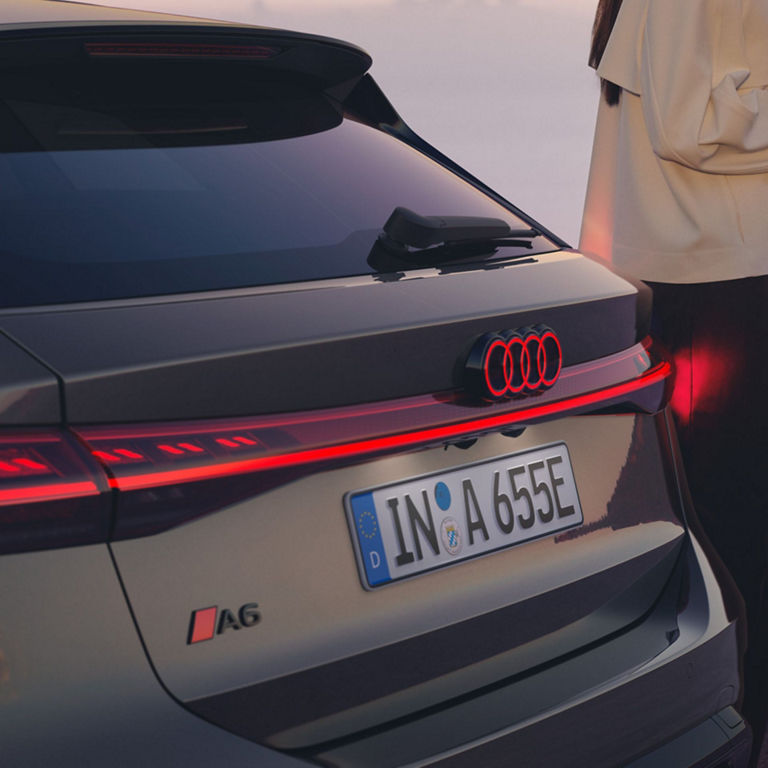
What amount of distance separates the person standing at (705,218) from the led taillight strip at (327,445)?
89 centimetres

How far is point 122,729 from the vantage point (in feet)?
3.94

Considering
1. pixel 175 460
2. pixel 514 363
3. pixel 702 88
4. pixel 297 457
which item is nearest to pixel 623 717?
pixel 514 363

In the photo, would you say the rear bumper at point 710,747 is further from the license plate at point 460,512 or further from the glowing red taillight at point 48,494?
the glowing red taillight at point 48,494

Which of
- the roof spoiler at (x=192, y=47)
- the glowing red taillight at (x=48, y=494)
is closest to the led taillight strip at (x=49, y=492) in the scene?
the glowing red taillight at (x=48, y=494)

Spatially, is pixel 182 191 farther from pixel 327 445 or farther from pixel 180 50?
pixel 327 445

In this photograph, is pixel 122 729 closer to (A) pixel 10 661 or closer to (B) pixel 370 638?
(A) pixel 10 661

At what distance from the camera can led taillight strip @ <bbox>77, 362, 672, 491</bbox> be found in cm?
122

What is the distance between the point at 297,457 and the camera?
4.35ft

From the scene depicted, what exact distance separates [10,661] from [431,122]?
514 centimetres

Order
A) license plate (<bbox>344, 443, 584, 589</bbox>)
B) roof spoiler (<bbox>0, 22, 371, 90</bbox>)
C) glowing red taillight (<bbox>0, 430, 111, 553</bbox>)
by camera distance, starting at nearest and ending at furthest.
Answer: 1. glowing red taillight (<bbox>0, 430, 111, 553</bbox>)
2. license plate (<bbox>344, 443, 584, 589</bbox>)
3. roof spoiler (<bbox>0, 22, 371, 90</bbox>)

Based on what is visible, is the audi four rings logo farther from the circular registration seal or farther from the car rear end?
the circular registration seal

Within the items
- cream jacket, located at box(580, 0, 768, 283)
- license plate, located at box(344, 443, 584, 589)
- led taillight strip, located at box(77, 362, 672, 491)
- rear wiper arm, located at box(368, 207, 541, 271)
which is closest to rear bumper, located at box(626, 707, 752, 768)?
license plate, located at box(344, 443, 584, 589)

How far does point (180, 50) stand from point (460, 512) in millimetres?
860

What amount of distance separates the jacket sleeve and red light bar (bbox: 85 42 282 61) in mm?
948
